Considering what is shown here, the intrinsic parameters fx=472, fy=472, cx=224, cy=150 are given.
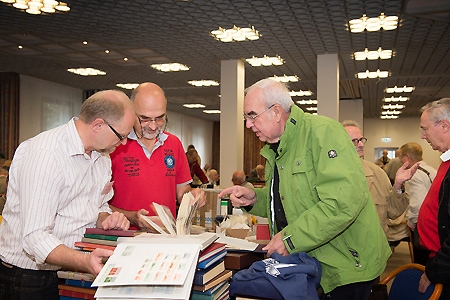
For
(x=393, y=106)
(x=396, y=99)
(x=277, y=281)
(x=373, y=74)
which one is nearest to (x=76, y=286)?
(x=277, y=281)

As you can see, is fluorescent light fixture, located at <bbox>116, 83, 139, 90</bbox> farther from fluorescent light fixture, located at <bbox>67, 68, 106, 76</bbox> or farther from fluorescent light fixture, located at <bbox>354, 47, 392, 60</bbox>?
fluorescent light fixture, located at <bbox>354, 47, 392, 60</bbox>

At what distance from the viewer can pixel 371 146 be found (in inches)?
940

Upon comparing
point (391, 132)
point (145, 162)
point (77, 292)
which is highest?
point (391, 132)

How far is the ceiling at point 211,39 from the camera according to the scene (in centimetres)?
671

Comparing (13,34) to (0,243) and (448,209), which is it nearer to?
(0,243)

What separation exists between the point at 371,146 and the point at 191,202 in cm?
2337

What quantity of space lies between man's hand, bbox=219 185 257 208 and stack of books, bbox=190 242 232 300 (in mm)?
728

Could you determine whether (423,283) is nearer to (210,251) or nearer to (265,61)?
(210,251)

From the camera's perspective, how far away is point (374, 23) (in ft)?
24.4

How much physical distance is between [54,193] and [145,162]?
117 cm

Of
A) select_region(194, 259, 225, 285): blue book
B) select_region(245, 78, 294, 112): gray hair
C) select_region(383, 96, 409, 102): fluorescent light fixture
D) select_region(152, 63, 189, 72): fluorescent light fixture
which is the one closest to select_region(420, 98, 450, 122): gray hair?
select_region(245, 78, 294, 112): gray hair

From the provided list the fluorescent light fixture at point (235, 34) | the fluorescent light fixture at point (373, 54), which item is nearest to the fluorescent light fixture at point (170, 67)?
the fluorescent light fixture at point (235, 34)

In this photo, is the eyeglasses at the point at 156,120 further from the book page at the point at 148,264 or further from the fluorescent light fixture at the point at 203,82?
the fluorescent light fixture at the point at 203,82

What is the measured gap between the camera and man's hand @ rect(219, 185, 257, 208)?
2199 millimetres
